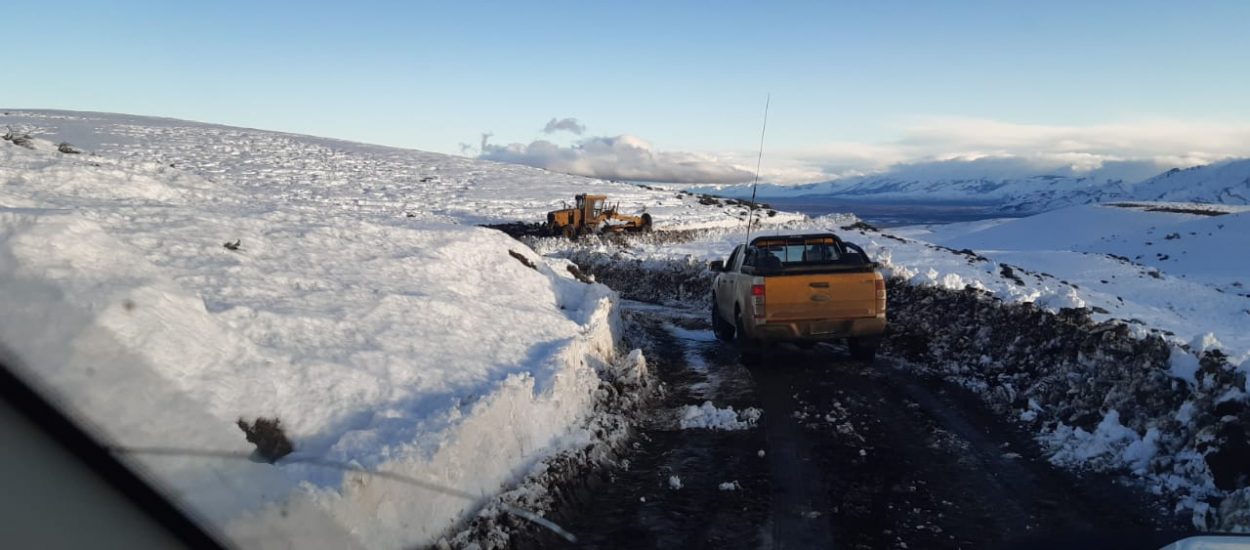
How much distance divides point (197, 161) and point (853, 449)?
58.9 metres

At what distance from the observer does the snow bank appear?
132 inches

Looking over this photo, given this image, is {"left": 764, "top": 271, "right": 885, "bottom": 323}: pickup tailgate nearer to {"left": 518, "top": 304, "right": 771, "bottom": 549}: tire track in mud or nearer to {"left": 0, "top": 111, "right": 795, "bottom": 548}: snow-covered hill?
{"left": 518, "top": 304, "right": 771, "bottom": 549}: tire track in mud

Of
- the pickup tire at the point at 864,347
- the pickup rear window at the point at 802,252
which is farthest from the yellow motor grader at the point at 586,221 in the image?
the pickup tire at the point at 864,347

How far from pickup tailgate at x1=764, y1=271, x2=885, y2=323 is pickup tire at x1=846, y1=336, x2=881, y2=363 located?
85 centimetres

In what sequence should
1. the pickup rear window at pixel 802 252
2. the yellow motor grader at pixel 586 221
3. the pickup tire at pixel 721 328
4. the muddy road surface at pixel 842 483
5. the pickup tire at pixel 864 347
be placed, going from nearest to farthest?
1. the muddy road surface at pixel 842 483
2. the pickup tire at pixel 864 347
3. the pickup rear window at pixel 802 252
4. the pickup tire at pixel 721 328
5. the yellow motor grader at pixel 586 221

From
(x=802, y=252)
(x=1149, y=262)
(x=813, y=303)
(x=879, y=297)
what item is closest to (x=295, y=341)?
(x=813, y=303)

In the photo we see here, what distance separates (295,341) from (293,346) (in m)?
0.11

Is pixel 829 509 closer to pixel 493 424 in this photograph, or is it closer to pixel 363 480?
pixel 493 424

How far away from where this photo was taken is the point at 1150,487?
19.4 feet

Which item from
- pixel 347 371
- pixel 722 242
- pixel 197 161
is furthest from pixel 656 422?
pixel 197 161

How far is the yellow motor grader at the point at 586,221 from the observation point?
3606 centimetres

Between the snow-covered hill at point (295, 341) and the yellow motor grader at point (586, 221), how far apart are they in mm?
23143

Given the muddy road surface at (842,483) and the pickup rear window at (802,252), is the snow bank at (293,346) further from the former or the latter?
the pickup rear window at (802,252)

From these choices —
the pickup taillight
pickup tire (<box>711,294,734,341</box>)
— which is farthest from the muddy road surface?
pickup tire (<box>711,294,734,341</box>)
